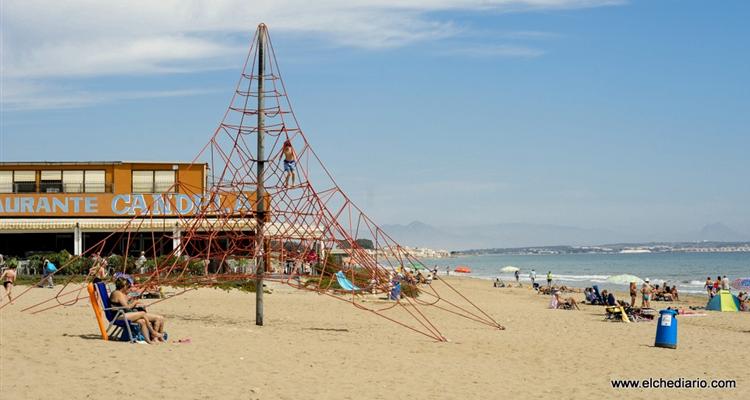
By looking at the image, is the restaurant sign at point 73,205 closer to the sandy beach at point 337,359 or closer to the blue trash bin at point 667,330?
the sandy beach at point 337,359

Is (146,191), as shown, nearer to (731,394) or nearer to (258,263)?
(258,263)

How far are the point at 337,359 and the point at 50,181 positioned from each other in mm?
27299

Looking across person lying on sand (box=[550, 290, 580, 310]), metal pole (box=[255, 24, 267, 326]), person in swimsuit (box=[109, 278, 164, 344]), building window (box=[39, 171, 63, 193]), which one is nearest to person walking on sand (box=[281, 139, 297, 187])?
metal pole (box=[255, 24, 267, 326])

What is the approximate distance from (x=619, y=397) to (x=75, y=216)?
95.7 ft

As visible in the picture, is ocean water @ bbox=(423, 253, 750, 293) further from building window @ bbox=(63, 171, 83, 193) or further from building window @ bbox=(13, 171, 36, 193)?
building window @ bbox=(13, 171, 36, 193)

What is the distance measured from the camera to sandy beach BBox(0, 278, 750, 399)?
902 centimetres

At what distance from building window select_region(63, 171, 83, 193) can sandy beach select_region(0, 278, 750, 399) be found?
16822mm

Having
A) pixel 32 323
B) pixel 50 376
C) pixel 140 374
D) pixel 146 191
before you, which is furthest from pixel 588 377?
pixel 146 191

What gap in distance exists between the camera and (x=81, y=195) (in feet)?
114

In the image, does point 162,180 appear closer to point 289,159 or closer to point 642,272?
point 289,159

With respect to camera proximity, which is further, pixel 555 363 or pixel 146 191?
pixel 146 191

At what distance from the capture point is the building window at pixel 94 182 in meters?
35.1

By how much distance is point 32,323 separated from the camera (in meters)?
14.0

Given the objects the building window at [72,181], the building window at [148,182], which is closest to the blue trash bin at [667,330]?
the building window at [148,182]
